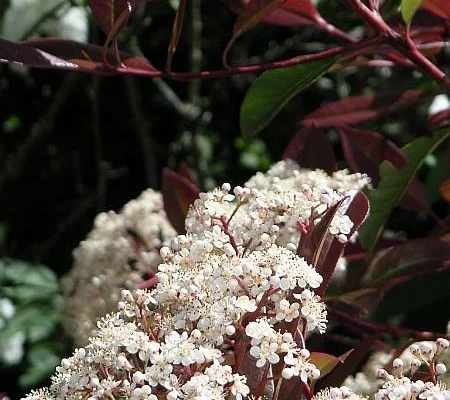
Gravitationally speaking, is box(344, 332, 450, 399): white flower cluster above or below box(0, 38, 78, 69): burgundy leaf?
below

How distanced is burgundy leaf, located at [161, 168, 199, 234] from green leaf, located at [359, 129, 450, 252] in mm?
287

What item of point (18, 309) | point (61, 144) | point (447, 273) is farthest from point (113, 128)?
point (447, 273)

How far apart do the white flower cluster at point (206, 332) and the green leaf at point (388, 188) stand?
0.29m

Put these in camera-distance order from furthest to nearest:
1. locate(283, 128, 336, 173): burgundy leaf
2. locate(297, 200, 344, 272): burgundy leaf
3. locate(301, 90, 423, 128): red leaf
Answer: locate(301, 90, 423, 128): red leaf, locate(283, 128, 336, 173): burgundy leaf, locate(297, 200, 344, 272): burgundy leaf

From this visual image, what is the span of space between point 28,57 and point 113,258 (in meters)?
0.53

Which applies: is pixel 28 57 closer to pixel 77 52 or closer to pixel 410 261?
pixel 77 52

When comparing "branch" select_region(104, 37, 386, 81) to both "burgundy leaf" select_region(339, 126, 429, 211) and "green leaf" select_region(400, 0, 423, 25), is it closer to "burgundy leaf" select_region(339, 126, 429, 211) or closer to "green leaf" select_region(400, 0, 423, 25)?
"green leaf" select_region(400, 0, 423, 25)

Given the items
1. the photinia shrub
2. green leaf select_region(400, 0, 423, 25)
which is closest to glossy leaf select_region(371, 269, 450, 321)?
the photinia shrub

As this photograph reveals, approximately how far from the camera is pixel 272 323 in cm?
94

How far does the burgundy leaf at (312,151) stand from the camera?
1.51 metres

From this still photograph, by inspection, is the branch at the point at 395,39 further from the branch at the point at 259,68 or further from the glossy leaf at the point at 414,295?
the glossy leaf at the point at 414,295

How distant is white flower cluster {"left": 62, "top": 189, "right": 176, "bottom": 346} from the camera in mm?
1599

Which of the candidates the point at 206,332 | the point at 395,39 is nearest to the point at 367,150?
the point at 395,39

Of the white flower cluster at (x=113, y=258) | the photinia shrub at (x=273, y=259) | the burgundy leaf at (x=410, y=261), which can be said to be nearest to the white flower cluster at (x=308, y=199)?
the photinia shrub at (x=273, y=259)
